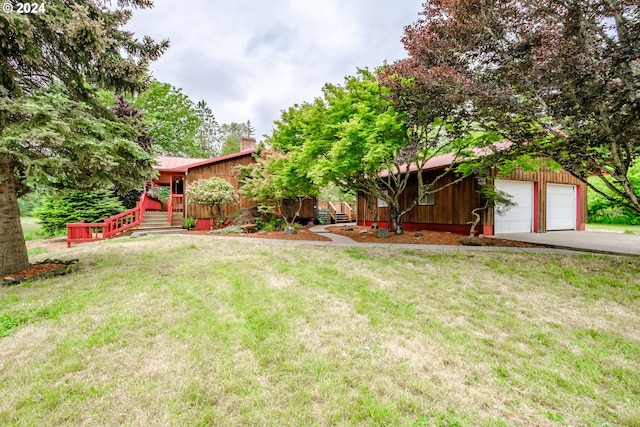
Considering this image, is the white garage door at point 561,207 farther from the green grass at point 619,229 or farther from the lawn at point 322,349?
the lawn at point 322,349

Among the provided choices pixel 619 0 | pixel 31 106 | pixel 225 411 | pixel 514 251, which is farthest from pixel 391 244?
pixel 31 106

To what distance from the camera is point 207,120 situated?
4003 cm

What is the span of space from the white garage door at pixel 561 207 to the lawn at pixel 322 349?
334 inches

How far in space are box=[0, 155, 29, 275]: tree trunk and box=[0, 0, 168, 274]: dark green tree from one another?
1 cm

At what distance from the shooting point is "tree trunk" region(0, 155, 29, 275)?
4.77m

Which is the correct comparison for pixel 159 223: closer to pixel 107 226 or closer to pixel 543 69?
pixel 107 226

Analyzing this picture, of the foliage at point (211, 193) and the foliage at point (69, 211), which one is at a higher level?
the foliage at point (211, 193)

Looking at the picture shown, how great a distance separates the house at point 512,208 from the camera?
10.5m

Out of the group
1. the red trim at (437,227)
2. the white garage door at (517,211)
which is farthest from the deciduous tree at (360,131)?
the white garage door at (517,211)

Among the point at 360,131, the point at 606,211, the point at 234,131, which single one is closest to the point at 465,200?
the point at 360,131

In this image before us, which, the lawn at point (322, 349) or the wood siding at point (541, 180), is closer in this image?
the lawn at point (322, 349)

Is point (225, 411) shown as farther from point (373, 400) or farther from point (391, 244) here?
point (391, 244)

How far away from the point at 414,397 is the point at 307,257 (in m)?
4.72

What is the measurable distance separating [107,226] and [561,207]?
62.5 ft
